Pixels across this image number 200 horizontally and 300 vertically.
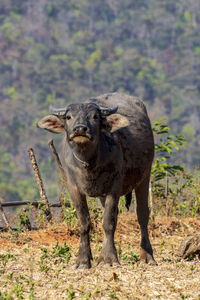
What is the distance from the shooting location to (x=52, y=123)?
612cm

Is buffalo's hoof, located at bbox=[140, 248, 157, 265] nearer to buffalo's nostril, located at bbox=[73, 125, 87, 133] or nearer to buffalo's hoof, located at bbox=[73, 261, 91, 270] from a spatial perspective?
buffalo's hoof, located at bbox=[73, 261, 91, 270]

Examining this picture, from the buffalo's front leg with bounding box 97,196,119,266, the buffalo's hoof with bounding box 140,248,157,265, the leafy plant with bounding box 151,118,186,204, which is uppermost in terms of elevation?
the buffalo's front leg with bounding box 97,196,119,266

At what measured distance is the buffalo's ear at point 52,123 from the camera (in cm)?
607

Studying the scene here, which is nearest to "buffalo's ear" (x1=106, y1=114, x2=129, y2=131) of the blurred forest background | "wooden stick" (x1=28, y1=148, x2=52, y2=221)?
"wooden stick" (x1=28, y1=148, x2=52, y2=221)

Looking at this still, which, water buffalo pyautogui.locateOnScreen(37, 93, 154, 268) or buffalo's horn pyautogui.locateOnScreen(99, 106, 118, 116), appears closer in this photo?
water buffalo pyautogui.locateOnScreen(37, 93, 154, 268)

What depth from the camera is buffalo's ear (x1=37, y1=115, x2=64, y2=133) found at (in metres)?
6.07

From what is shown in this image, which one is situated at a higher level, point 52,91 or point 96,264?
point 96,264

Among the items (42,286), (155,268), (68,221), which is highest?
(42,286)

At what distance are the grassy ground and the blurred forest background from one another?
2331 inches

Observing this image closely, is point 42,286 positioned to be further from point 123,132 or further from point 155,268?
point 123,132

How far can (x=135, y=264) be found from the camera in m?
6.27

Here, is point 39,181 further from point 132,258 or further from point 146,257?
point 132,258

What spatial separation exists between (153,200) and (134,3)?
449 feet

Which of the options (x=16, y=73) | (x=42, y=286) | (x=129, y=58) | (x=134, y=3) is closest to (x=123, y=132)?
(x=42, y=286)
